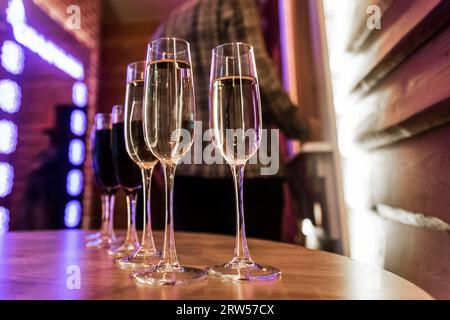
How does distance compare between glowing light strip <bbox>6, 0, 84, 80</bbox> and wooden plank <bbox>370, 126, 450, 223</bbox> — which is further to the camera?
glowing light strip <bbox>6, 0, 84, 80</bbox>

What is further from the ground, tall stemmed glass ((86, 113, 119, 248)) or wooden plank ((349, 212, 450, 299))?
tall stemmed glass ((86, 113, 119, 248))

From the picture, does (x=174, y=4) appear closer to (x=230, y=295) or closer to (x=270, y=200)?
(x=270, y=200)

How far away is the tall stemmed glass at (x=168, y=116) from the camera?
0.54m

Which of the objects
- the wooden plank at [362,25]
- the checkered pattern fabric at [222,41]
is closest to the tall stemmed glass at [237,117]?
the wooden plank at [362,25]

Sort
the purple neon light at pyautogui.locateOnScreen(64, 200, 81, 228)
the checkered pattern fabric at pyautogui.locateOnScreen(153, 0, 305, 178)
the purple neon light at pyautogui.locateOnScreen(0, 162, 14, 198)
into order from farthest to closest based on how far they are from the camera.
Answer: the purple neon light at pyautogui.locateOnScreen(64, 200, 81, 228) → the purple neon light at pyautogui.locateOnScreen(0, 162, 14, 198) → the checkered pattern fabric at pyautogui.locateOnScreen(153, 0, 305, 178)

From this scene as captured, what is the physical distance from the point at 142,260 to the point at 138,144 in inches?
7.6

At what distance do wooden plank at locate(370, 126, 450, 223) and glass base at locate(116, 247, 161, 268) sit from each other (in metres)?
0.52

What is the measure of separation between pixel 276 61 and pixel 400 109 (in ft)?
6.99

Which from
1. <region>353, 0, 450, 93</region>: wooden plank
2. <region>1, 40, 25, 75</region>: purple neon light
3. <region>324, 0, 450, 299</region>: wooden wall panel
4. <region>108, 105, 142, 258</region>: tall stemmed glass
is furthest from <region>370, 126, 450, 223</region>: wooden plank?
<region>1, 40, 25, 75</region>: purple neon light

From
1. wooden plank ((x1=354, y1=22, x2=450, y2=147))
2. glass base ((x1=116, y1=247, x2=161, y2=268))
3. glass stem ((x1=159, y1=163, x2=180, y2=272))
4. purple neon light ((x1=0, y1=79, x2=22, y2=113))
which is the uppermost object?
purple neon light ((x1=0, y1=79, x2=22, y2=113))

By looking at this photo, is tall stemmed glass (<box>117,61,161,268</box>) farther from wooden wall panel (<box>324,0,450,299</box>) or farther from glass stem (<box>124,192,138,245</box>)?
wooden wall panel (<box>324,0,450,299</box>)

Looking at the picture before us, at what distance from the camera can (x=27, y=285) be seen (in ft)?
1.58

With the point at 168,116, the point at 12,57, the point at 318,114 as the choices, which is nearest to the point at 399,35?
the point at 168,116

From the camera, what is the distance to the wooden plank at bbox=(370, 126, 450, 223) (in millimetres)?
719
